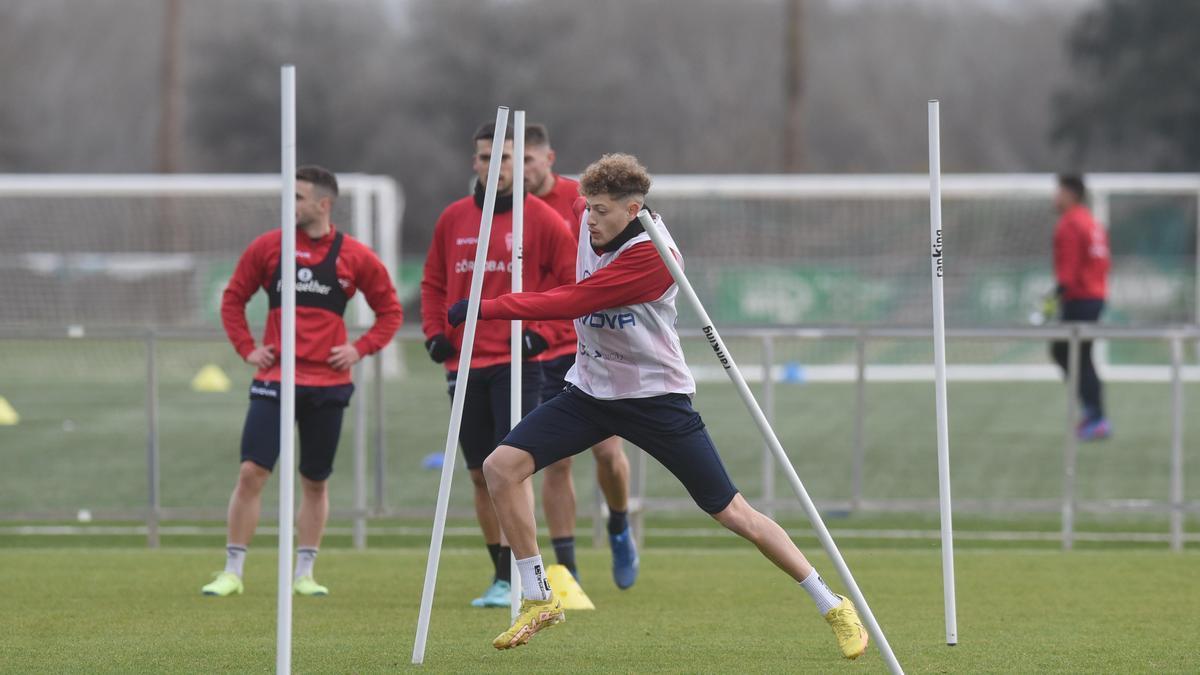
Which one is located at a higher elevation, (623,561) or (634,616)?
(623,561)

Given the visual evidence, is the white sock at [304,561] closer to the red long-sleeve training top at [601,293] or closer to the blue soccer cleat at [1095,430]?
the red long-sleeve training top at [601,293]

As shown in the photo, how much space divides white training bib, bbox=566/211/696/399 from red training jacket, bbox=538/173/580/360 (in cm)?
173

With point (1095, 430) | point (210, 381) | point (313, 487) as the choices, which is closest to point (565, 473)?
point (313, 487)

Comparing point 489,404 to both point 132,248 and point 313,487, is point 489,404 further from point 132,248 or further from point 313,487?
point 132,248

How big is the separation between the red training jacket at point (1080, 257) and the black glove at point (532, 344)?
9.56 meters

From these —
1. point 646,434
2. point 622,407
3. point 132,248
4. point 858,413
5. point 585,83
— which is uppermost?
point 585,83

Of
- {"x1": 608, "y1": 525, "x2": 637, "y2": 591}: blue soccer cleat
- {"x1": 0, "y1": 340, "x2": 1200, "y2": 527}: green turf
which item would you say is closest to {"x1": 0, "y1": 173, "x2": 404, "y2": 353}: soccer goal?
{"x1": 0, "y1": 340, "x2": 1200, "y2": 527}: green turf

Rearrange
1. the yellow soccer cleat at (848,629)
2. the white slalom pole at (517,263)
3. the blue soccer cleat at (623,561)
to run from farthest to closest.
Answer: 1. the blue soccer cleat at (623,561)
2. the white slalom pole at (517,263)
3. the yellow soccer cleat at (848,629)

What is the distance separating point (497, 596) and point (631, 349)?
221 centimetres

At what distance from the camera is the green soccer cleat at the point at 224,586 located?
8.45m

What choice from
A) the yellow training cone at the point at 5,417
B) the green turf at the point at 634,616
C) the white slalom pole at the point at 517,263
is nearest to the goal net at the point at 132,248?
the yellow training cone at the point at 5,417

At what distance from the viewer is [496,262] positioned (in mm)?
8156

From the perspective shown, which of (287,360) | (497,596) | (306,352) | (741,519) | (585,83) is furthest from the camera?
(585,83)

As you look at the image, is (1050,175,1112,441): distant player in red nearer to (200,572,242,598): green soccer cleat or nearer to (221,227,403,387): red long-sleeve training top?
Result: (221,227,403,387): red long-sleeve training top
